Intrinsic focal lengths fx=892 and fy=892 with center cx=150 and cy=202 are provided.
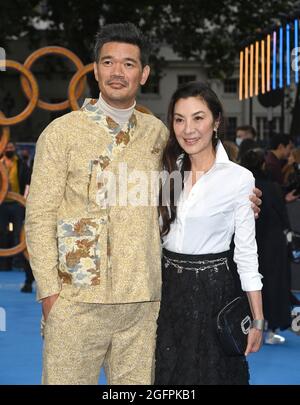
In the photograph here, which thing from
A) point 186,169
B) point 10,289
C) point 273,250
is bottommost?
point 10,289

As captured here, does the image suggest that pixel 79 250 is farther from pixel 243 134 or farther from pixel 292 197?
pixel 243 134

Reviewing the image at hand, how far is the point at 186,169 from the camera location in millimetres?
3588

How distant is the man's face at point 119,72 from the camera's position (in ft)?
11.3

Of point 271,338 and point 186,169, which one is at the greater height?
point 186,169

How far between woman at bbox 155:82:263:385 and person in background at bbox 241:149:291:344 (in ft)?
13.7

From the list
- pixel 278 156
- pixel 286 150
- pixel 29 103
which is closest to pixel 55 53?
pixel 29 103

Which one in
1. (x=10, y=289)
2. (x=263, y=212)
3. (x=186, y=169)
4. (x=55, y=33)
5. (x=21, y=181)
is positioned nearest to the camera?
(x=186, y=169)

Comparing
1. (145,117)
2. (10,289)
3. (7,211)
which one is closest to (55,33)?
(7,211)

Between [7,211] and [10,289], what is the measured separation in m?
1.72

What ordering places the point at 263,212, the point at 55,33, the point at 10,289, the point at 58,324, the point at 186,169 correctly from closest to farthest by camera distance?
1. the point at 58,324
2. the point at 186,169
3. the point at 263,212
4. the point at 10,289
5. the point at 55,33

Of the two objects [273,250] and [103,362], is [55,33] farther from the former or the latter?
[103,362]

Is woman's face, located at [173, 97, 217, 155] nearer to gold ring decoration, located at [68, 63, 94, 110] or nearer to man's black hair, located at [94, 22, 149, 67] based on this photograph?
man's black hair, located at [94, 22, 149, 67]

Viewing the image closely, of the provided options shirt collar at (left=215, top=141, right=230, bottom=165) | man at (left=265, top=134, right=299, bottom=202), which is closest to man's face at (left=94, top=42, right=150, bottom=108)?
shirt collar at (left=215, top=141, right=230, bottom=165)

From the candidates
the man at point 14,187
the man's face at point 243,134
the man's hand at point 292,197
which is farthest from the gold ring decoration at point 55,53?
the man at point 14,187
